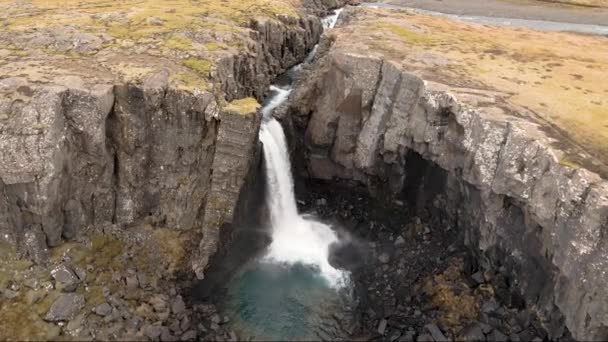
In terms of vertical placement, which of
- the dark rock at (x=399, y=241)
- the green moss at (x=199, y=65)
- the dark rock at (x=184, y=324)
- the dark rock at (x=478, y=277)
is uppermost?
the green moss at (x=199, y=65)

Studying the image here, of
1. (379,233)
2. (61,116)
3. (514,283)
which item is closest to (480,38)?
(379,233)

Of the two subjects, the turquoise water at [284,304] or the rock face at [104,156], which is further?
the rock face at [104,156]

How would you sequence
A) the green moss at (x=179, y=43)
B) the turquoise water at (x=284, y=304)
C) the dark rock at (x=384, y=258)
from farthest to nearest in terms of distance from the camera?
the green moss at (x=179, y=43) < the dark rock at (x=384, y=258) < the turquoise water at (x=284, y=304)

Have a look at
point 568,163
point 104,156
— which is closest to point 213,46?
point 104,156

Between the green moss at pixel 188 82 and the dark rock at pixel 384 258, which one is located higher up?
the green moss at pixel 188 82

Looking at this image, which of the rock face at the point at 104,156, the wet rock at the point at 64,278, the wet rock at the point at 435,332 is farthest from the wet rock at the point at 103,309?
the wet rock at the point at 435,332

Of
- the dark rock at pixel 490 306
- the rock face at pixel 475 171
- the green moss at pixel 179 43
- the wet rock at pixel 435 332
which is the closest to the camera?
the rock face at pixel 475 171

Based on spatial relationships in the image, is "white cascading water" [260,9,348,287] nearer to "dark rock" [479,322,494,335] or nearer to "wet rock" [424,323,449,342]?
"wet rock" [424,323,449,342]

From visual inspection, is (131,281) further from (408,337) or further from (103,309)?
(408,337)

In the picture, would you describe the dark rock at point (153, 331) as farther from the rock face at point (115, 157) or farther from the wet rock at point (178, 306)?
the rock face at point (115, 157)
